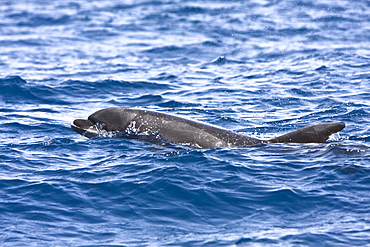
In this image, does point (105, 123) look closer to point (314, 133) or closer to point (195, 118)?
point (195, 118)

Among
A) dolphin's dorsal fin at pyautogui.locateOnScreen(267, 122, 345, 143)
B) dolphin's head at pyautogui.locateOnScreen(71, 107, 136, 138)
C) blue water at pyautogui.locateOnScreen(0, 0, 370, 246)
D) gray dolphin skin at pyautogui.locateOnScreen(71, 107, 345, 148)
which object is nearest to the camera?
blue water at pyautogui.locateOnScreen(0, 0, 370, 246)

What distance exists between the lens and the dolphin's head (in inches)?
507

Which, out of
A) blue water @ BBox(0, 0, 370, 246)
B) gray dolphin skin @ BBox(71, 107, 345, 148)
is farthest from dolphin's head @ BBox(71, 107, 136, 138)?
blue water @ BBox(0, 0, 370, 246)

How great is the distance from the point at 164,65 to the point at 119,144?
12479 mm

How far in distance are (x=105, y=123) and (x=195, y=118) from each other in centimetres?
393

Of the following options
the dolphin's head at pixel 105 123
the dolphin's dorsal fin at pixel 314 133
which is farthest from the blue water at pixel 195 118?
the dolphin's head at pixel 105 123

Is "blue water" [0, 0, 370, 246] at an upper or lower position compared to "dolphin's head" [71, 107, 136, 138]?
lower

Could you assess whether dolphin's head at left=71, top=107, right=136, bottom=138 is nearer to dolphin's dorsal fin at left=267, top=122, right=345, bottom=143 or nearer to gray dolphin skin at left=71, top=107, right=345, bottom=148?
gray dolphin skin at left=71, top=107, right=345, bottom=148

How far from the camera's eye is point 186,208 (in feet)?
31.7

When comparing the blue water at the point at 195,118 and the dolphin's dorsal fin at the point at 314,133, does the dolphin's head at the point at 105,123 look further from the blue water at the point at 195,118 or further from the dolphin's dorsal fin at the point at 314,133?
the dolphin's dorsal fin at the point at 314,133

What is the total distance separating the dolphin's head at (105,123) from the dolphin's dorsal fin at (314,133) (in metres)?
3.75

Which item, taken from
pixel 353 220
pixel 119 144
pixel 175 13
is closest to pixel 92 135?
pixel 119 144

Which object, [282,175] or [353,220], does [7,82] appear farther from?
[353,220]

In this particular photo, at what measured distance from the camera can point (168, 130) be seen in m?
12.5
